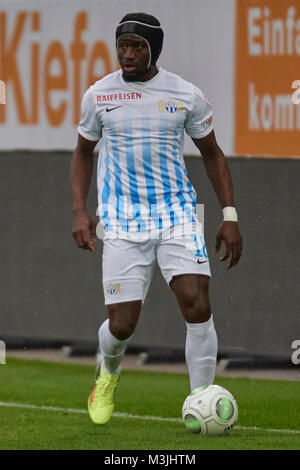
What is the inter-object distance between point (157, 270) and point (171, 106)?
3891mm

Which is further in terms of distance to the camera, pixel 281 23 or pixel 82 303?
pixel 82 303

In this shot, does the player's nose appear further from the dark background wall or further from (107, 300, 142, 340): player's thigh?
the dark background wall

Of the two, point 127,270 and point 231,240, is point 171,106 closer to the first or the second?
point 231,240

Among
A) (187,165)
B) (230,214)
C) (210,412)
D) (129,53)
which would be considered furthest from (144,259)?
(187,165)

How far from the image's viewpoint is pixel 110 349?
8.38 meters

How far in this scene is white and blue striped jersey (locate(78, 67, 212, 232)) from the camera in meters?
8.18

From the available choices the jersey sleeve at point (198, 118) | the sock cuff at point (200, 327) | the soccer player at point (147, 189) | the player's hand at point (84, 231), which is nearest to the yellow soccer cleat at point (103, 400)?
the soccer player at point (147, 189)

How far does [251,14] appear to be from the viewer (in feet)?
37.2

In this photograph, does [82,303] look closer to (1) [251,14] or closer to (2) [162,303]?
(2) [162,303]

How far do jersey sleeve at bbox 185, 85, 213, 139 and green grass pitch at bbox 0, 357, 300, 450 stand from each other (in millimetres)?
1741
